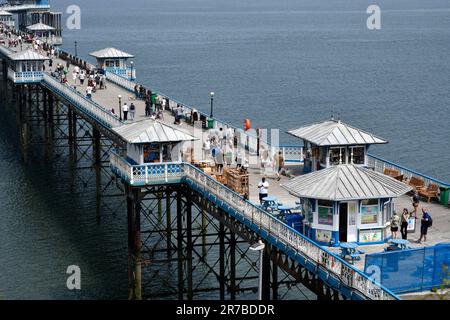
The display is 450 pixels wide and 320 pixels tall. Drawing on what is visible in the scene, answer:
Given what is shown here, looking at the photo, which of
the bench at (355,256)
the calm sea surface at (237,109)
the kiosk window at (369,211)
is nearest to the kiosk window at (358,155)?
the kiosk window at (369,211)

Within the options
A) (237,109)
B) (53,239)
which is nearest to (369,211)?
(53,239)

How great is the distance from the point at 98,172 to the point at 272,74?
3297 inches

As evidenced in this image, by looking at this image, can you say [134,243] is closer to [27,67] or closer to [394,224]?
[394,224]

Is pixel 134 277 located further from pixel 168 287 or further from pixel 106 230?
pixel 106 230

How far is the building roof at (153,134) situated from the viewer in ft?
142

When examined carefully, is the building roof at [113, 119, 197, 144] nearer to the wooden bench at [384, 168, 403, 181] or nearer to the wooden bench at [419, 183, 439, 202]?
the wooden bench at [384, 168, 403, 181]

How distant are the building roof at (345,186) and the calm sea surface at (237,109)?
1756 cm

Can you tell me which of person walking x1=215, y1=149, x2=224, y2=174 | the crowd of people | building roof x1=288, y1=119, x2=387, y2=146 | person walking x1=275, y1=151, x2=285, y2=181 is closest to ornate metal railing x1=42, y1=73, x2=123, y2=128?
person walking x1=215, y1=149, x2=224, y2=174

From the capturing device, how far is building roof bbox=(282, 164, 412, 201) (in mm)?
33062

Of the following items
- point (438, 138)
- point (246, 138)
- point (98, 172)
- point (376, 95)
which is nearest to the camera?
point (246, 138)

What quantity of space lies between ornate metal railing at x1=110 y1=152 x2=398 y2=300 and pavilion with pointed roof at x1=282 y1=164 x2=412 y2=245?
4.94ft

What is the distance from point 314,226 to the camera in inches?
1325
